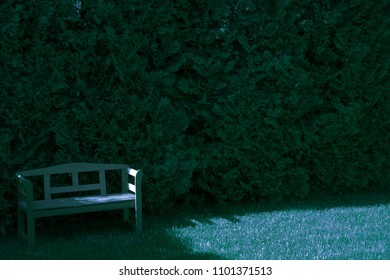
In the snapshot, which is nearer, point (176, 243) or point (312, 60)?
point (176, 243)

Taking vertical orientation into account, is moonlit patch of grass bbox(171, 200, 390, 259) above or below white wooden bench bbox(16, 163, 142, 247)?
below

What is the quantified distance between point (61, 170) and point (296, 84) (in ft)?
10.8

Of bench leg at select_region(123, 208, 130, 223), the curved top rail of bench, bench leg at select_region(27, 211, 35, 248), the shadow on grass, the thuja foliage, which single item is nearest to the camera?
the shadow on grass

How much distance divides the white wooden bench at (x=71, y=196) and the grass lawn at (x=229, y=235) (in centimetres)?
27

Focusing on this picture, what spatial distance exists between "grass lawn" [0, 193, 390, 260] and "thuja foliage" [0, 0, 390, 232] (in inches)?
17.6

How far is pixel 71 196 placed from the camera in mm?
6270

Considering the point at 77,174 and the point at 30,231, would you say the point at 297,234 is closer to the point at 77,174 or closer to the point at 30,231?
the point at 77,174

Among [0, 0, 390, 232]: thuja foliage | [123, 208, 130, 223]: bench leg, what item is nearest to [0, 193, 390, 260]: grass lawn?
[123, 208, 130, 223]: bench leg

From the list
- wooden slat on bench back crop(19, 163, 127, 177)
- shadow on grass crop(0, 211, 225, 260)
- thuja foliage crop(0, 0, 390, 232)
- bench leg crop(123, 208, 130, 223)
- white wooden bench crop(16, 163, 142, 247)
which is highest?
thuja foliage crop(0, 0, 390, 232)

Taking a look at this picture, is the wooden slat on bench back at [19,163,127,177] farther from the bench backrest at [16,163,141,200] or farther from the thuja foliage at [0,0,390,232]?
the thuja foliage at [0,0,390,232]

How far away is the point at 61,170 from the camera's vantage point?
→ 5.70 meters

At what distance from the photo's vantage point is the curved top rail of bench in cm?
561
